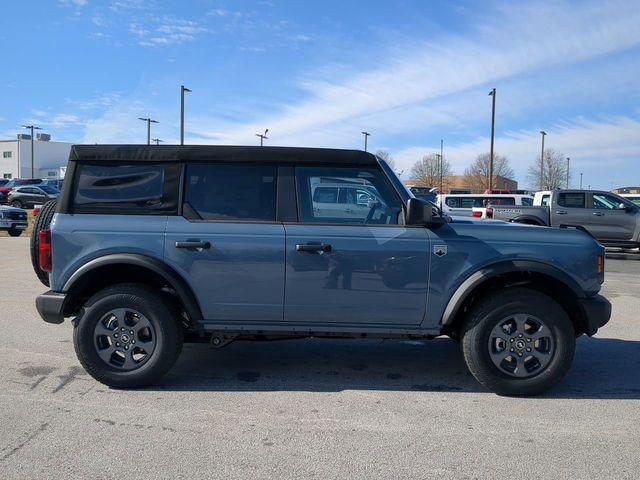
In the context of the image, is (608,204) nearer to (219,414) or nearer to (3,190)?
(219,414)

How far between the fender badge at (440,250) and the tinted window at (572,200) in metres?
13.8

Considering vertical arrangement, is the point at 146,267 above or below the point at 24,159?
below

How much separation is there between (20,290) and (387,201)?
692 centimetres

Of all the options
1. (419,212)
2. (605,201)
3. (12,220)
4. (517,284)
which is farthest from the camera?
(12,220)

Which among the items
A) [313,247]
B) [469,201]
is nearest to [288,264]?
[313,247]

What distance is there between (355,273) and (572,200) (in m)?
14.3

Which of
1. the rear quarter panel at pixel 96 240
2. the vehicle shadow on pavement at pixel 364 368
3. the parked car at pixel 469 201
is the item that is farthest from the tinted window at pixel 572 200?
the rear quarter panel at pixel 96 240

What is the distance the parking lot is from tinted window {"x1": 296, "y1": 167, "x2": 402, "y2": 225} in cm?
143

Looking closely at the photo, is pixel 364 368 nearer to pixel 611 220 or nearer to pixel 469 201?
pixel 611 220

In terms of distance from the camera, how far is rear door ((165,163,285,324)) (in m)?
4.51

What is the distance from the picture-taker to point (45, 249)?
4.59 m

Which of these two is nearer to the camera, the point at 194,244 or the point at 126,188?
the point at 194,244

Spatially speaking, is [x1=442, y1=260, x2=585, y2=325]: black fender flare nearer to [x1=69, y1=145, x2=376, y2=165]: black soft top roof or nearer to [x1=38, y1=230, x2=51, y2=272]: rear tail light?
[x1=69, y1=145, x2=376, y2=165]: black soft top roof

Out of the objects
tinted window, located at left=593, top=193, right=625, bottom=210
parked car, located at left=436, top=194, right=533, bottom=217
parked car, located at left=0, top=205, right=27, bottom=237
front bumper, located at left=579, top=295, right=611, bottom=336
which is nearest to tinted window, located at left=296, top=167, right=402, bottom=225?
front bumper, located at left=579, top=295, right=611, bottom=336
